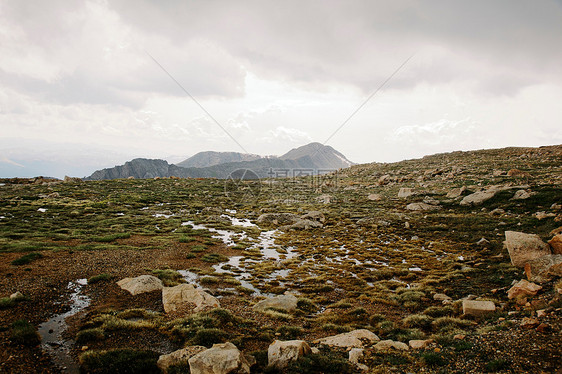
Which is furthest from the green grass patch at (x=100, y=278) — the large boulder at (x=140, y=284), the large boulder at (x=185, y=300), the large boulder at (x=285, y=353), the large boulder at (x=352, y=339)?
the large boulder at (x=352, y=339)

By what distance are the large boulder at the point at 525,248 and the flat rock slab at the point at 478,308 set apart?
6615 mm

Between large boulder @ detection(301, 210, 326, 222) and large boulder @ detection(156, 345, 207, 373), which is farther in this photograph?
large boulder @ detection(301, 210, 326, 222)

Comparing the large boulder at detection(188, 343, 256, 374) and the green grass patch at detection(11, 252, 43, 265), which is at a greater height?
the green grass patch at detection(11, 252, 43, 265)

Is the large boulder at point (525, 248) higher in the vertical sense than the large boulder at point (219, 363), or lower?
higher

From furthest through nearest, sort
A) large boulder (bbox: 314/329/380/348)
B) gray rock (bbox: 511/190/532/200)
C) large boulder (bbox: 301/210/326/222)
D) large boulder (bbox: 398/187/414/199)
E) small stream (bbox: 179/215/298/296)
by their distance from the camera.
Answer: large boulder (bbox: 398/187/414/199) < large boulder (bbox: 301/210/326/222) < gray rock (bbox: 511/190/532/200) < small stream (bbox: 179/215/298/296) < large boulder (bbox: 314/329/380/348)

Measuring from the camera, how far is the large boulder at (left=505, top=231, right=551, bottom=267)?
15625mm

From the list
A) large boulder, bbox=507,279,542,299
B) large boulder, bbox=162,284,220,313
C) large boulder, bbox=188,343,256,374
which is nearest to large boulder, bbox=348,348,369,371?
large boulder, bbox=188,343,256,374

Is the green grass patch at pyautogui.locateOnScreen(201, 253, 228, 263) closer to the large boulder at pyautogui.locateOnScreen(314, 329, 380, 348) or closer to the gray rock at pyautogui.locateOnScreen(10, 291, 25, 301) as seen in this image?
the gray rock at pyautogui.locateOnScreen(10, 291, 25, 301)

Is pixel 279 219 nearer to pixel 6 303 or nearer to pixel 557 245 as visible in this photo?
pixel 557 245

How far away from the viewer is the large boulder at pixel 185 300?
13.3 m

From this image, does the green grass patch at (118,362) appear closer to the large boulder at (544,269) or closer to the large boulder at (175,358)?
the large boulder at (175,358)

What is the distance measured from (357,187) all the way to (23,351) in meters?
67.6

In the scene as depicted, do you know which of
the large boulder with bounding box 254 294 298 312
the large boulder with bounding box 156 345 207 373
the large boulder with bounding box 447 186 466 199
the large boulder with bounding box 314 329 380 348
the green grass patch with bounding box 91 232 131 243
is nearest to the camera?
the large boulder with bounding box 156 345 207 373

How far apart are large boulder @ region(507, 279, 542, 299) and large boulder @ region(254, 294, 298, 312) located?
11.0 metres
